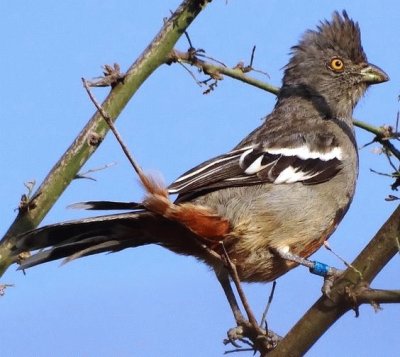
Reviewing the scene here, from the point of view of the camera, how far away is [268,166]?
5406 mm

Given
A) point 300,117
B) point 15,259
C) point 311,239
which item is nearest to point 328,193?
point 311,239

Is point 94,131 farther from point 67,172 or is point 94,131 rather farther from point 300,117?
point 300,117

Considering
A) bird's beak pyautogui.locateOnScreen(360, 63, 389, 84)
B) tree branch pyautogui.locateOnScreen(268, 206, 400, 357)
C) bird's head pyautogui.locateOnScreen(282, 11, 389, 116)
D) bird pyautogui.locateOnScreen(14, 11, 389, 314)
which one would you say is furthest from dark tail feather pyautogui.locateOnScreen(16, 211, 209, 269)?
bird's beak pyautogui.locateOnScreen(360, 63, 389, 84)

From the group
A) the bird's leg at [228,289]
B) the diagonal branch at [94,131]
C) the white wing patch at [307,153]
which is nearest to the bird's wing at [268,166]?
the white wing patch at [307,153]

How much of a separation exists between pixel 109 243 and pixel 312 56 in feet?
10.1

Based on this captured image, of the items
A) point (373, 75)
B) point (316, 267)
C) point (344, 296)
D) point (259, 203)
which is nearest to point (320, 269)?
point (316, 267)

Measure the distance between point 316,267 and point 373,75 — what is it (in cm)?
278

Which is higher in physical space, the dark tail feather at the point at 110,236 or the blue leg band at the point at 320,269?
the dark tail feather at the point at 110,236

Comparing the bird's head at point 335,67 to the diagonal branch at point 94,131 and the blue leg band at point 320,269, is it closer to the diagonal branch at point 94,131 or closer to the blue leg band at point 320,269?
the blue leg band at point 320,269

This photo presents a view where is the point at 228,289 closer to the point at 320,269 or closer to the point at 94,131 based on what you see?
the point at 320,269

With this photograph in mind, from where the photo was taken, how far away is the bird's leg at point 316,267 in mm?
3983

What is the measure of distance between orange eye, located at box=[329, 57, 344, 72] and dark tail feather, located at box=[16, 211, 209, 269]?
8.18ft

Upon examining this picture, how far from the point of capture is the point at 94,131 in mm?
2889

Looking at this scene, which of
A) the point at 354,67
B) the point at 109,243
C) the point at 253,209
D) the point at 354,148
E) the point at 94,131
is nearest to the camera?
the point at 94,131
